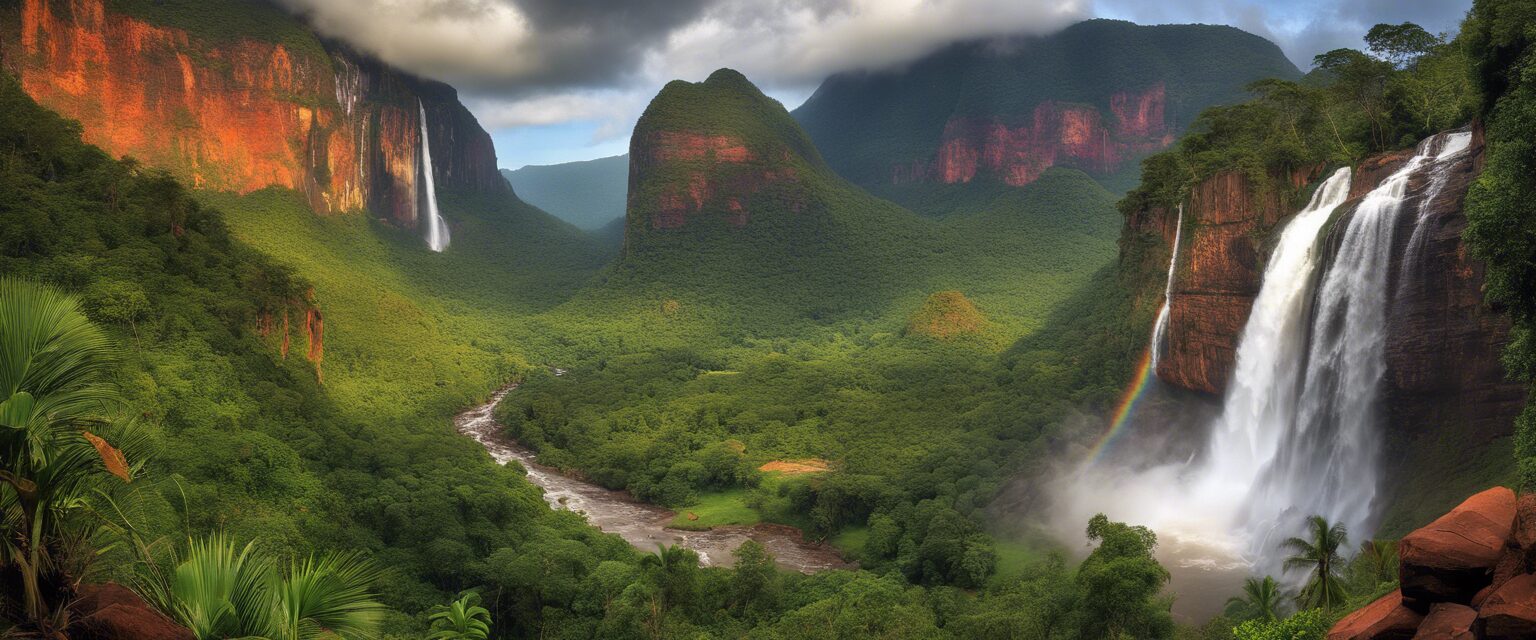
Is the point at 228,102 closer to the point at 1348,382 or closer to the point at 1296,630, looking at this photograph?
the point at 1348,382

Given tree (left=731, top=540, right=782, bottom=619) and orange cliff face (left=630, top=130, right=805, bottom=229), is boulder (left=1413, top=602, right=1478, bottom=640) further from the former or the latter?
orange cliff face (left=630, top=130, right=805, bottom=229)

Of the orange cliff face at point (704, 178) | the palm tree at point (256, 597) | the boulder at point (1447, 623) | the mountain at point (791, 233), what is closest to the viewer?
the palm tree at point (256, 597)

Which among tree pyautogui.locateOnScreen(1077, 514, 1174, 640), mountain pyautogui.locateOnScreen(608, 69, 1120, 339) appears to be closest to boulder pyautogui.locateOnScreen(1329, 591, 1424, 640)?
tree pyautogui.locateOnScreen(1077, 514, 1174, 640)

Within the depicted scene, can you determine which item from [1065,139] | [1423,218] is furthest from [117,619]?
[1065,139]

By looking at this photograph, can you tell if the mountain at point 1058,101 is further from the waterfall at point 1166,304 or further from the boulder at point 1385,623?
the boulder at point 1385,623

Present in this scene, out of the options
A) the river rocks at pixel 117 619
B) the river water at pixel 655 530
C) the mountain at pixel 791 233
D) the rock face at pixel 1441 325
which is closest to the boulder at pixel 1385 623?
the river rocks at pixel 117 619

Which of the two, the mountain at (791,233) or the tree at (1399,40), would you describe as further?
the mountain at (791,233)

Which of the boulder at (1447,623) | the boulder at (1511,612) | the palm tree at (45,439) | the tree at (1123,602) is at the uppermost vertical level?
the palm tree at (45,439)

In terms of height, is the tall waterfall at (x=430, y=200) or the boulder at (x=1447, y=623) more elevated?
the tall waterfall at (x=430, y=200)

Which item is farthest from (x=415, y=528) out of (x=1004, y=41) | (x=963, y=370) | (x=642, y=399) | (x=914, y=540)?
(x=1004, y=41)

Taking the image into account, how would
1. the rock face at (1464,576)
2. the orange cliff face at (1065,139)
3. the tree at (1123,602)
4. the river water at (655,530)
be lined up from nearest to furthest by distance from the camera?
1. the rock face at (1464,576)
2. the tree at (1123,602)
3. the river water at (655,530)
4. the orange cliff face at (1065,139)
